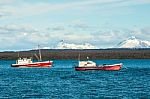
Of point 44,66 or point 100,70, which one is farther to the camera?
point 44,66

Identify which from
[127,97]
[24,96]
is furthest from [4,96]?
[127,97]

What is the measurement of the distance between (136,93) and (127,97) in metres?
4.87

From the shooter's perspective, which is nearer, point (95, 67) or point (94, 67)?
point (95, 67)

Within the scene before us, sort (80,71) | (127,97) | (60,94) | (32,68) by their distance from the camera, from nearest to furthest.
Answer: (127,97) → (60,94) → (80,71) → (32,68)

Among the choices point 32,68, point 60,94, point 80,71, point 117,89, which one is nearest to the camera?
point 60,94

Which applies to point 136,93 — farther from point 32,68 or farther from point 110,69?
point 32,68

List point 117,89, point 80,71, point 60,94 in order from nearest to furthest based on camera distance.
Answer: point 60,94 < point 117,89 < point 80,71

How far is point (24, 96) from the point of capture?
66.9 meters

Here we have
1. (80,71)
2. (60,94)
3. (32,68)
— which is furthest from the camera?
(32,68)

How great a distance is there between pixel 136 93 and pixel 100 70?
67.3 m

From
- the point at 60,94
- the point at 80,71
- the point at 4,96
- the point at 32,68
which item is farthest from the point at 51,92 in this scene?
the point at 32,68

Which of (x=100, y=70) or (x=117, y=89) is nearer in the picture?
(x=117, y=89)

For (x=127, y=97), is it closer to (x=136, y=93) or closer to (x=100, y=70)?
(x=136, y=93)

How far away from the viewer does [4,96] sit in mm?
67062
